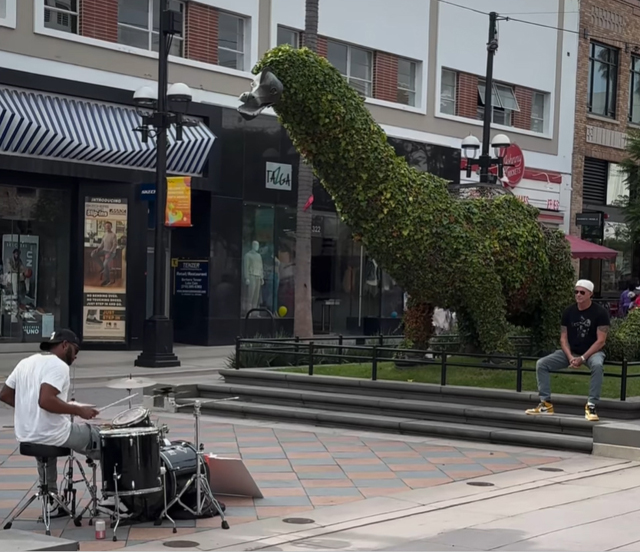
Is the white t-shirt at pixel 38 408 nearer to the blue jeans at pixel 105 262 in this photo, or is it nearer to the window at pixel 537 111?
the blue jeans at pixel 105 262

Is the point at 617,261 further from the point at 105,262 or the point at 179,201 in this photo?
the point at 105,262

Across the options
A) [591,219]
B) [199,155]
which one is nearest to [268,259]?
[199,155]

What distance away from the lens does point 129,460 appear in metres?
7.83

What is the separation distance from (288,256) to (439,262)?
50.3ft

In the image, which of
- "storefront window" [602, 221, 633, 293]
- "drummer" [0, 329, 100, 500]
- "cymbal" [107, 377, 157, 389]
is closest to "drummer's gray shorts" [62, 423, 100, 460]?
"drummer" [0, 329, 100, 500]

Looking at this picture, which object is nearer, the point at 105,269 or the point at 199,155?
the point at 105,269

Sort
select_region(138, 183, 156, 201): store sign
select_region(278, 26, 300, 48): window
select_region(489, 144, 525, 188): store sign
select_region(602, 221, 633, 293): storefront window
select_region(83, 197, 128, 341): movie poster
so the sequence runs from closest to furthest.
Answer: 1. select_region(138, 183, 156, 201): store sign
2. select_region(83, 197, 128, 341): movie poster
3. select_region(278, 26, 300, 48): window
4. select_region(489, 144, 525, 188): store sign
5. select_region(602, 221, 633, 293): storefront window

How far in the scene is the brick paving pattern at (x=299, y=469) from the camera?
8.41 meters

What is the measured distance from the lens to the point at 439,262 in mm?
14062

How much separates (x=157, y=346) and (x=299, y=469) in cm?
1110

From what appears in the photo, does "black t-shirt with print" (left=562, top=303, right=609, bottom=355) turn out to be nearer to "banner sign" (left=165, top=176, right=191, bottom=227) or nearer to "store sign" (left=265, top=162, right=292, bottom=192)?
"banner sign" (left=165, top=176, right=191, bottom=227)

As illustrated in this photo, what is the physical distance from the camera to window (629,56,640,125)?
4084cm

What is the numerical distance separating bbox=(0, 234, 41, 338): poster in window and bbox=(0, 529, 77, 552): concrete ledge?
17546 millimetres

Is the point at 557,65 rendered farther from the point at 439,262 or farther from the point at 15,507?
the point at 15,507
